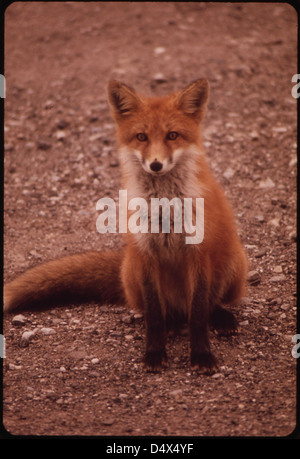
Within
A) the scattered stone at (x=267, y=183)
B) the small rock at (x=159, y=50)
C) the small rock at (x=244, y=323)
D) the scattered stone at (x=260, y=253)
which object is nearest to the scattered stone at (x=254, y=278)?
the scattered stone at (x=260, y=253)

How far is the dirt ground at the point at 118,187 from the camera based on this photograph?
3025 mm

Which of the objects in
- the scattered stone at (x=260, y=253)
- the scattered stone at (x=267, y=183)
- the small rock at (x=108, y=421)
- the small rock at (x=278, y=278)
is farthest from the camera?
the scattered stone at (x=267, y=183)

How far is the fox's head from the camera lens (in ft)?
10.6

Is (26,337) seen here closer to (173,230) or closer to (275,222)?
(173,230)

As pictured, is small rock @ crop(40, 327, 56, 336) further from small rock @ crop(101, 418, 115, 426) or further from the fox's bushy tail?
small rock @ crop(101, 418, 115, 426)

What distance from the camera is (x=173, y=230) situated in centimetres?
337

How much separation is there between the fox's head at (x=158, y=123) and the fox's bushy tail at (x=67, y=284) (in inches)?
44.1

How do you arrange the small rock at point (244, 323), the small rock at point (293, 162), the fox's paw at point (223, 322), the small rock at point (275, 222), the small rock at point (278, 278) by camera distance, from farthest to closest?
the small rock at point (293, 162) → the small rock at point (275, 222) → the small rock at point (278, 278) → the small rock at point (244, 323) → the fox's paw at point (223, 322)

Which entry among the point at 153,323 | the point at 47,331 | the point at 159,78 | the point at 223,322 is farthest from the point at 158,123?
the point at 159,78

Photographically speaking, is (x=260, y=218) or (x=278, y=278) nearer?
(x=278, y=278)

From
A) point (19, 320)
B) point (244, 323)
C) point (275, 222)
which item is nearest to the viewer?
point (244, 323)

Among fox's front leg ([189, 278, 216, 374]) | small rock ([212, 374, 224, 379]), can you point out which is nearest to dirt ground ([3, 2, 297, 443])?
small rock ([212, 374, 224, 379])

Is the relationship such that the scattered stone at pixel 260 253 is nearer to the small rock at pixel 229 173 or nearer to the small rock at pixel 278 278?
the small rock at pixel 278 278

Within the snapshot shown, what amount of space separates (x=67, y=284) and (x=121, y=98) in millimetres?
1492
